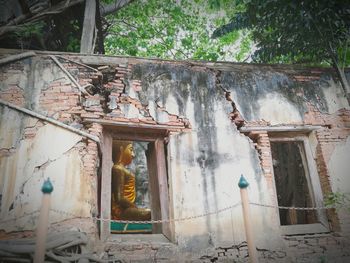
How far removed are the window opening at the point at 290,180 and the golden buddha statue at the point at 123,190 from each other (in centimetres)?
351

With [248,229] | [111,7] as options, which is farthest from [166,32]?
[248,229]

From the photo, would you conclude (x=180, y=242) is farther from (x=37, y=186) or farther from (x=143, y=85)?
(x=143, y=85)

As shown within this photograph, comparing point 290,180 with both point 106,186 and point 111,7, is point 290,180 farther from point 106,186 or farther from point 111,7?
point 111,7

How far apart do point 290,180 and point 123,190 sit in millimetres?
4205

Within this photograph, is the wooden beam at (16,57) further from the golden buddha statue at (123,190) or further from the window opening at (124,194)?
the golden buddha statue at (123,190)

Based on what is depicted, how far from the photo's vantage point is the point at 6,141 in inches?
209

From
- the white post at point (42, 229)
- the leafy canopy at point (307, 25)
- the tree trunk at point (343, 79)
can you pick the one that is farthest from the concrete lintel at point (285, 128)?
the white post at point (42, 229)

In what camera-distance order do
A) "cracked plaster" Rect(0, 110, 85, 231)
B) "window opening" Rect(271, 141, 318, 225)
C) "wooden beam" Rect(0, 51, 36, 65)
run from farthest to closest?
"window opening" Rect(271, 141, 318, 225) < "wooden beam" Rect(0, 51, 36, 65) < "cracked plaster" Rect(0, 110, 85, 231)

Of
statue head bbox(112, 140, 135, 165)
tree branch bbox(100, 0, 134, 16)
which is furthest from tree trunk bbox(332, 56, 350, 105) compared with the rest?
tree branch bbox(100, 0, 134, 16)

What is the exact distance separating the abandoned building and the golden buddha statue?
5.43 feet

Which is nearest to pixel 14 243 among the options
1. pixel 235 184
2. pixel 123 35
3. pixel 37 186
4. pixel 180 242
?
pixel 37 186

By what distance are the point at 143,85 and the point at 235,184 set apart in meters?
2.39

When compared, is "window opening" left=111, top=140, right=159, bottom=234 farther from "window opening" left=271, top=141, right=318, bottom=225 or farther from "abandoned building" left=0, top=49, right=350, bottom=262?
"window opening" left=271, top=141, right=318, bottom=225

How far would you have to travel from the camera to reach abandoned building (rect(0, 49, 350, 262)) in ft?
16.6
